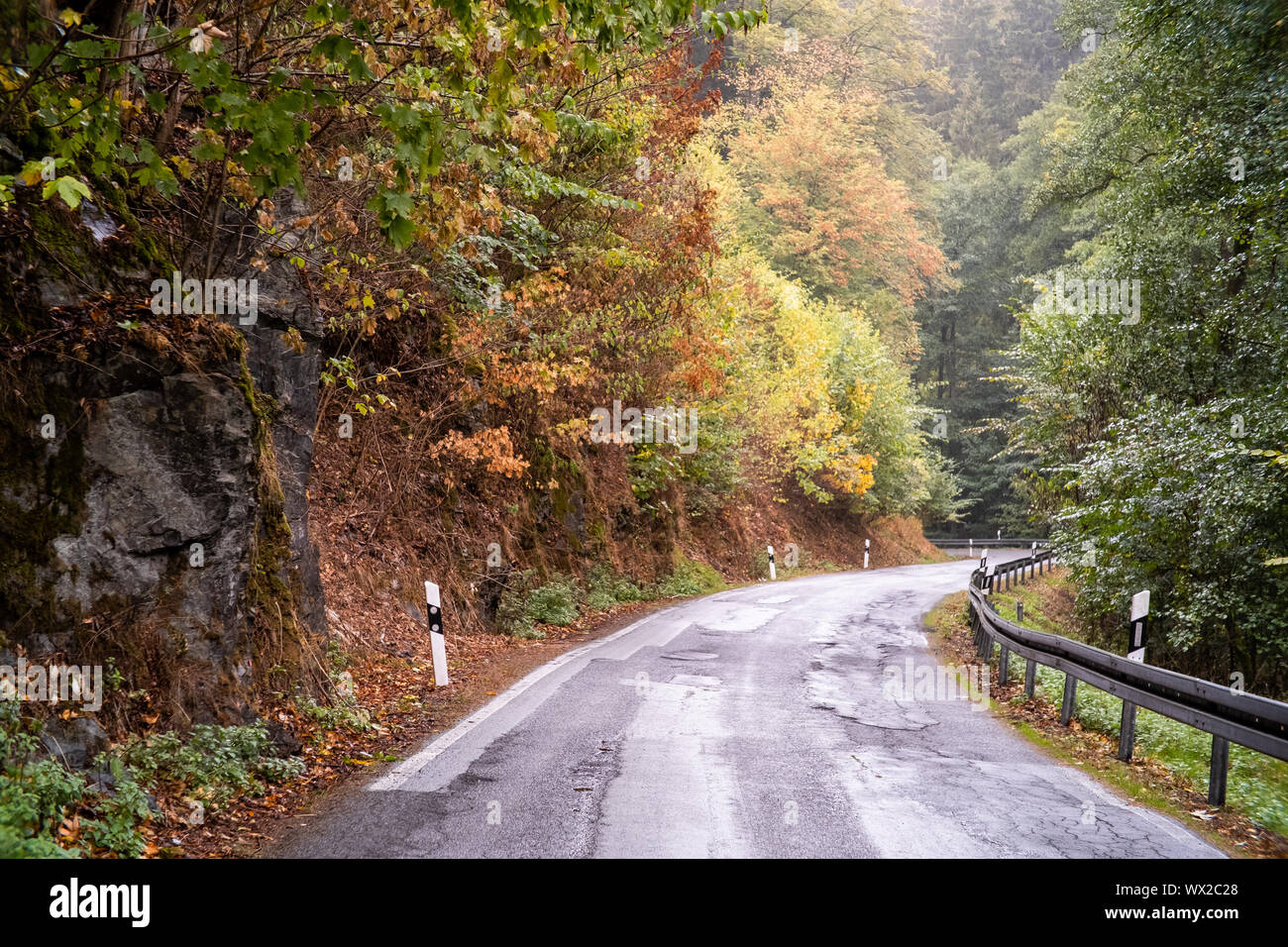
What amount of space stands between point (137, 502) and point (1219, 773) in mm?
7804

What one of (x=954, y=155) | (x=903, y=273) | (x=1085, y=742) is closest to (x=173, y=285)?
(x=1085, y=742)

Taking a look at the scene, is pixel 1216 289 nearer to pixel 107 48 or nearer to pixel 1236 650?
pixel 1236 650

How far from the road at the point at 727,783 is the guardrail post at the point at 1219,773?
27.6 inches

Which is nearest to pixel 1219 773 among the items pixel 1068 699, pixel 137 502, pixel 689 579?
pixel 1068 699

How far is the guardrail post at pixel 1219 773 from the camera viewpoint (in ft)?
21.0

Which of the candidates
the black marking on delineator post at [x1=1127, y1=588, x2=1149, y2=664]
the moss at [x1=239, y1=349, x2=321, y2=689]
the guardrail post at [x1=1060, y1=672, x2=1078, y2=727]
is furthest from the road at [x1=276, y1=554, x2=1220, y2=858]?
the black marking on delineator post at [x1=1127, y1=588, x2=1149, y2=664]

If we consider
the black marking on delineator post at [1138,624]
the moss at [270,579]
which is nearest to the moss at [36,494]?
the moss at [270,579]

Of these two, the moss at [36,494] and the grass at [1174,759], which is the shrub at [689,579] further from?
the moss at [36,494]

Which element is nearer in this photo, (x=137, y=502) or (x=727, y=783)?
(x=137, y=502)

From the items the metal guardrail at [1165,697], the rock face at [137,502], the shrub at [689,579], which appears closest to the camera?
the rock face at [137,502]

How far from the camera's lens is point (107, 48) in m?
4.79

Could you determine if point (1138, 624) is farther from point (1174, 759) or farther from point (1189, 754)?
point (1174, 759)

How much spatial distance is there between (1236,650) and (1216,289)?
19.8ft

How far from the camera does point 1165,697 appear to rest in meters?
7.05
